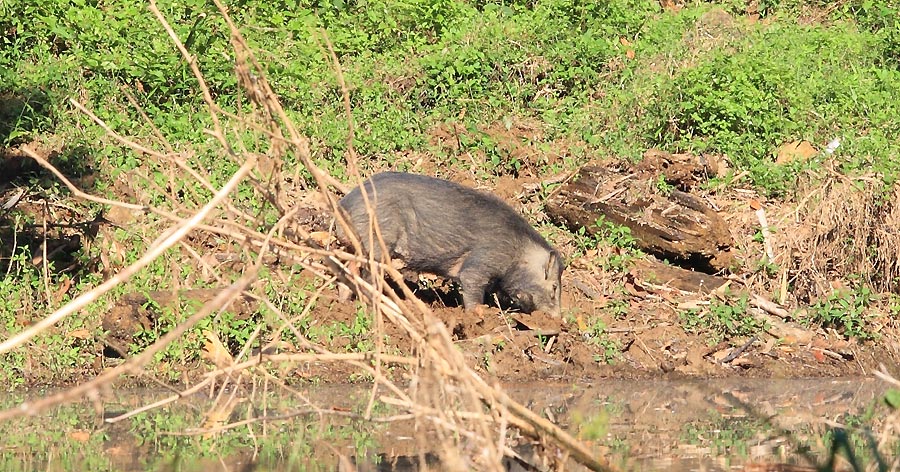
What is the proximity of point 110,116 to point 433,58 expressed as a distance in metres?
3.25

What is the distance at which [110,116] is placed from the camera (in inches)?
485

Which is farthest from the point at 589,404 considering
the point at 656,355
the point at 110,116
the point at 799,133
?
the point at 110,116

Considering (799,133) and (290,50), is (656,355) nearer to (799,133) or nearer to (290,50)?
(799,133)

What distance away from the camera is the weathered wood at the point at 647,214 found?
10984 millimetres

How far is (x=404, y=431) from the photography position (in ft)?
23.0

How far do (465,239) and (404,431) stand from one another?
3627mm

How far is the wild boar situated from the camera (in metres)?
10.4

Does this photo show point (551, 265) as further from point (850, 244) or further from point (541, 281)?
point (850, 244)

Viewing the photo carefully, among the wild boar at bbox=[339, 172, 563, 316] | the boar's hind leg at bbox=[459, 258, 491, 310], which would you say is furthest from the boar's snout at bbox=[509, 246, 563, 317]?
the boar's hind leg at bbox=[459, 258, 491, 310]

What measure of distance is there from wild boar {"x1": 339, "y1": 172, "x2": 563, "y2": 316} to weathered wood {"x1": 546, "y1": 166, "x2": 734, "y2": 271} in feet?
3.28

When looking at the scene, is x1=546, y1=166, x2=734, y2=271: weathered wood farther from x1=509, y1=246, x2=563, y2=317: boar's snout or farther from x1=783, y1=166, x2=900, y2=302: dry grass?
x1=509, y1=246, x2=563, y2=317: boar's snout

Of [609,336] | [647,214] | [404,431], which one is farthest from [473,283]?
[404,431]

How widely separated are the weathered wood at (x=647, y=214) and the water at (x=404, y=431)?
2.04 metres

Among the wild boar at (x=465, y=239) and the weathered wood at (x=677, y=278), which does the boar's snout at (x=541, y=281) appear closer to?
the wild boar at (x=465, y=239)
